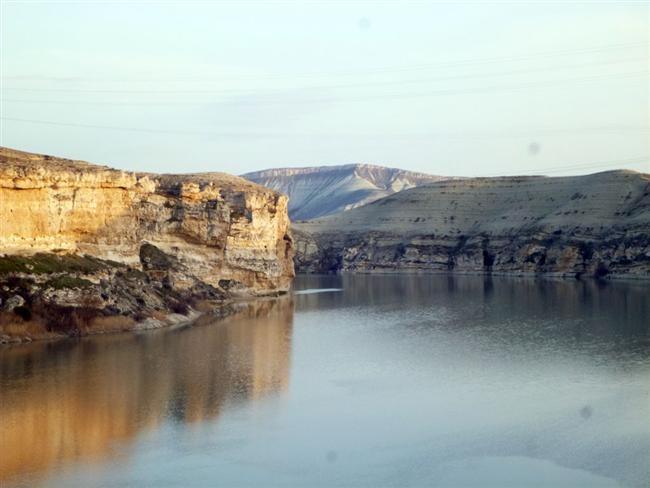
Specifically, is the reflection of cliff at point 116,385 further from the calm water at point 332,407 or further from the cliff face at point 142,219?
the cliff face at point 142,219

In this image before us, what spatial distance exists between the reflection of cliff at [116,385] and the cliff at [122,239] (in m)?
2.86

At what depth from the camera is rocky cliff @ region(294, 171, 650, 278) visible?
93.0 metres

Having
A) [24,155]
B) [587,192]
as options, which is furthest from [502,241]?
[24,155]

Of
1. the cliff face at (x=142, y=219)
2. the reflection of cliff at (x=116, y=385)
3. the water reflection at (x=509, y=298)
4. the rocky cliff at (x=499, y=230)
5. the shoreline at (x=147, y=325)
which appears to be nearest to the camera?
the reflection of cliff at (x=116, y=385)

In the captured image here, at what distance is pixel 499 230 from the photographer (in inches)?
4220

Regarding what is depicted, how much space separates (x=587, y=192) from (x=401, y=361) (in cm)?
7171

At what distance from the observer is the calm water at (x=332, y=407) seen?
20.3m

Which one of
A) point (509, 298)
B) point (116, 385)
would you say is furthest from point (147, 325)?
point (509, 298)

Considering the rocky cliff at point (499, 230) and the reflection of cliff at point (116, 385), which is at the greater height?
the rocky cliff at point (499, 230)

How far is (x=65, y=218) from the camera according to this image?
1693 inches

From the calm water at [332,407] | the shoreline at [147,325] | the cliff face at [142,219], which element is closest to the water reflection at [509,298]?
the calm water at [332,407]

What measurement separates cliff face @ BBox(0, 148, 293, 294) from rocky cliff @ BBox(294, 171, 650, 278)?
33.9m

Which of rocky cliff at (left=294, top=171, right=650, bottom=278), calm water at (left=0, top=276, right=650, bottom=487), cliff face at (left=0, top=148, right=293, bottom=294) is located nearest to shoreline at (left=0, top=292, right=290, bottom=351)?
calm water at (left=0, top=276, right=650, bottom=487)

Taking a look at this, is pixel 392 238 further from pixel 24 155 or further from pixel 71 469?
pixel 71 469
